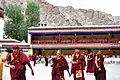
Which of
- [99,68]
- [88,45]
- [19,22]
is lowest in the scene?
[88,45]

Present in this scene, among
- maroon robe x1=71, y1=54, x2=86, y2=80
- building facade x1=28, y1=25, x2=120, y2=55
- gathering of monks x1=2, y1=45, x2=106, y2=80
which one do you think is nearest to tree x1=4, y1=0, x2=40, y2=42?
building facade x1=28, y1=25, x2=120, y2=55

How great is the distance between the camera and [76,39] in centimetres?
4500

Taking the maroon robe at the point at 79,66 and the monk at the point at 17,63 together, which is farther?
the maroon robe at the point at 79,66

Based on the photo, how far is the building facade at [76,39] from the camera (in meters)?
43.3

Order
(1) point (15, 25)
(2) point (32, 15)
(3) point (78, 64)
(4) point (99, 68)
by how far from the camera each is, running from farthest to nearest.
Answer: (2) point (32, 15), (1) point (15, 25), (4) point (99, 68), (3) point (78, 64)

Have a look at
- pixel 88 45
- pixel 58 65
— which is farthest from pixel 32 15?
pixel 58 65

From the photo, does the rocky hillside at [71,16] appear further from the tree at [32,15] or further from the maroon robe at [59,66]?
the maroon robe at [59,66]

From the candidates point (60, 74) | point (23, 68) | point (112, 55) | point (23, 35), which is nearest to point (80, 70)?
point (60, 74)

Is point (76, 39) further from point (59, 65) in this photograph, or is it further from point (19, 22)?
point (59, 65)

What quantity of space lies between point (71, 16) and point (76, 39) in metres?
96.7

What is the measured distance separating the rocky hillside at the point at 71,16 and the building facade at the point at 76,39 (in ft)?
267

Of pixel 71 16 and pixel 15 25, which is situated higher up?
pixel 71 16

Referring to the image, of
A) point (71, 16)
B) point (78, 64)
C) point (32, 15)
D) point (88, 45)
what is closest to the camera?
point (78, 64)

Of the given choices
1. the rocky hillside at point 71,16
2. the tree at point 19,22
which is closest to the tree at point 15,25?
the tree at point 19,22
